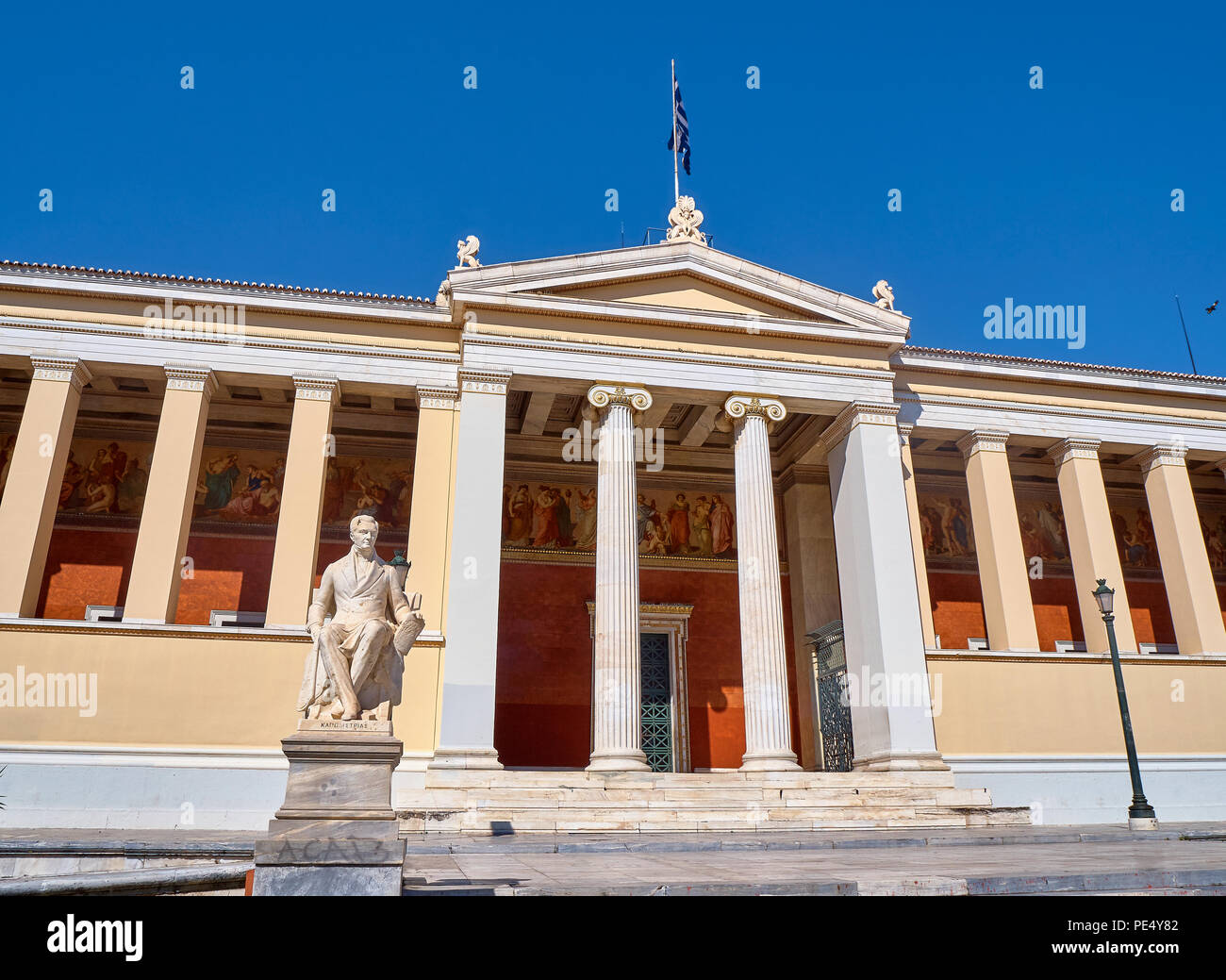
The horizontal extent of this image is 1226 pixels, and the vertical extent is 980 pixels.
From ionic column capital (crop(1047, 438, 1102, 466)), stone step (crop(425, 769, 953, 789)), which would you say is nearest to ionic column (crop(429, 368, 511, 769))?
stone step (crop(425, 769, 953, 789))

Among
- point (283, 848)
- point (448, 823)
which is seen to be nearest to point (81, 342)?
point (448, 823)

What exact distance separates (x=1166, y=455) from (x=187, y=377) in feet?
66.9

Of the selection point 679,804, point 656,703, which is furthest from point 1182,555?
point 679,804

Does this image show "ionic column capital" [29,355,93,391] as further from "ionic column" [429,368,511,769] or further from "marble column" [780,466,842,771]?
"marble column" [780,466,842,771]

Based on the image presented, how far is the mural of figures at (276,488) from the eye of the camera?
18.9 m

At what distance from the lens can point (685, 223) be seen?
700 inches

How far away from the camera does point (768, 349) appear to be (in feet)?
56.2

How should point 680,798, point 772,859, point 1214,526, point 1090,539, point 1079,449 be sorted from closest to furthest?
point 772,859
point 680,798
point 1090,539
point 1079,449
point 1214,526

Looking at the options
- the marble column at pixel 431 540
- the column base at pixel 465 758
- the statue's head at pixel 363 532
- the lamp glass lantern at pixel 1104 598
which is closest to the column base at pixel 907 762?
the lamp glass lantern at pixel 1104 598

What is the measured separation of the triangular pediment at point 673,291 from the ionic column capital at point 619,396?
1.39m

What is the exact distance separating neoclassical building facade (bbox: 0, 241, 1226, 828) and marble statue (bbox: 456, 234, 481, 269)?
42cm

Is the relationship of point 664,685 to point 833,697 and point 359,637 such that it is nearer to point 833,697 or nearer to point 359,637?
point 833,697

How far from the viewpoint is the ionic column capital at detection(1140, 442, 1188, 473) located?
771 inches
